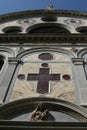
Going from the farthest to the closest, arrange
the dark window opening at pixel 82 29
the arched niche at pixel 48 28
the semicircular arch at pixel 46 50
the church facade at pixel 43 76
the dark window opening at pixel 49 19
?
the dark window opening at pixel 49 19 < the arched niche at pixel 48 28 < the dark window opening at pixel 82 29 < the semicircular arch at pixel 46 50 < the church facade at pixel 43 76

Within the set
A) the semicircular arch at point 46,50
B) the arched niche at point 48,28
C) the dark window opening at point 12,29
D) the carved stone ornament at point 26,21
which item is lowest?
the semicircular arch at point 46,50

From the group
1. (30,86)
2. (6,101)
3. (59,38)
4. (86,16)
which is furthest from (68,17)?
(6,101)

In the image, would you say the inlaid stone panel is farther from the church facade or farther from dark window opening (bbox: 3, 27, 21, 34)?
dark window opening (bbox: 3, 27, 21, 34)

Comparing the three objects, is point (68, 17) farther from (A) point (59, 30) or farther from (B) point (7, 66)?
(B) point (7, 66)

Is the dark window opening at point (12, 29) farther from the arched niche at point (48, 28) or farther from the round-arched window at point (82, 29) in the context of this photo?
the round-arched window at point (82, 29)

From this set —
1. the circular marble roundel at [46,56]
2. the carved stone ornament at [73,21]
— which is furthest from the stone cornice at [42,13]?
the circular marble roundel at [46,56]

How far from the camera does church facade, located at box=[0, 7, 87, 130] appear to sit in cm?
988

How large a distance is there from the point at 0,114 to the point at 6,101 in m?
1.22

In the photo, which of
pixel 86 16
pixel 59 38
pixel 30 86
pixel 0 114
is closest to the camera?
pixel 0 114

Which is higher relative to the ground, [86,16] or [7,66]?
[86,16]

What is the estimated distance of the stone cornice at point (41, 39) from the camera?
17094 millimetres

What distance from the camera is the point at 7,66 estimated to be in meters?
14.0

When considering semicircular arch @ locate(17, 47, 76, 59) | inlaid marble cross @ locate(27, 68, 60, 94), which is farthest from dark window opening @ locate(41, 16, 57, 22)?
inlaid marble cross @ locate(27, 68, 60, 94)

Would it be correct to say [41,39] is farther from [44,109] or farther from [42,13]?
[44,109]
